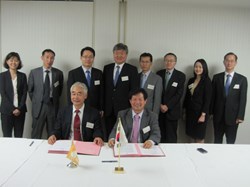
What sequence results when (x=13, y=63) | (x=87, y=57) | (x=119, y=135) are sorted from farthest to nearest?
(x=13, y=63) → (x=87, y=57) → (x=119, y=135)

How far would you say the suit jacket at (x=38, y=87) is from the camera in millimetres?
3738

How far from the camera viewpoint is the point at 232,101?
378 cm

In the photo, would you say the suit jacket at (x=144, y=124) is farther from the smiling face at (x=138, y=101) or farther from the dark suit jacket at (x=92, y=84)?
the dark suit jacket at (x=92, y=84)

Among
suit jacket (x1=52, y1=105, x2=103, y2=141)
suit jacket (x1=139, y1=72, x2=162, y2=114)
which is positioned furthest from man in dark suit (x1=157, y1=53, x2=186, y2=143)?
suit jacket (x1=52, y1=105, x2=103, y2=141)

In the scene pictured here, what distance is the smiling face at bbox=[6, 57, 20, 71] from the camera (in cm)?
362

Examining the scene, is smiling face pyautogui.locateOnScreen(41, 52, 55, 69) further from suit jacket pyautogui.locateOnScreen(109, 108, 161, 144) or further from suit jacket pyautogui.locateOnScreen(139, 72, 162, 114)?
suit jacket pyautogui.locateOnScreen(109, 108, 161, 144)

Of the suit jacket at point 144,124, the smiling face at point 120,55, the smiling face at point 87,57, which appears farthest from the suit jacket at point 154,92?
the suit jacket at point 144,124

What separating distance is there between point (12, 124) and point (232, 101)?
339 cm

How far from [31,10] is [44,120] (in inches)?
70.2

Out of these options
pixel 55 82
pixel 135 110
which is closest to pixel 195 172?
pixel 135 110

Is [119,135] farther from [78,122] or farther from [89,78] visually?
[89,78]

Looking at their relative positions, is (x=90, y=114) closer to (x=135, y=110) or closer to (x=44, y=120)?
(x=135, y=110)

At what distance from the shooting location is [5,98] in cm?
361

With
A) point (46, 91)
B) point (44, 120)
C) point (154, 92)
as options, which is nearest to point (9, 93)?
point (46, 91)
